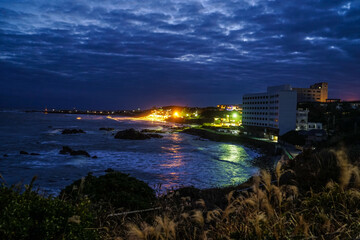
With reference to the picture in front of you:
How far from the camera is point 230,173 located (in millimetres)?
24734

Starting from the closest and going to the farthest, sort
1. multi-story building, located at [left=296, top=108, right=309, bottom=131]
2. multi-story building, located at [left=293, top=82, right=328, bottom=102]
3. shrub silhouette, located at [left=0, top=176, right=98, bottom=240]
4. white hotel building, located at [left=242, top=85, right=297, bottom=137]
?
shrub silhouette, located at [left=0, top=176, right=98, bottom=240] → multi-story building, located at [left=296, top=108, right=309, bottom=131] → white hotel building, located at [left=242, top=85, right=297, bottom=137] → multi-story building, located at [left=293, top=82, right=328, bottom=102]

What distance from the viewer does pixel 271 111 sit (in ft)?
217

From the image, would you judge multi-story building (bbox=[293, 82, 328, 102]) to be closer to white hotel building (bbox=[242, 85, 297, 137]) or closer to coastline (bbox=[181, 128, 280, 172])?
white hotel building (bbox=[242, 85, 297, 137])

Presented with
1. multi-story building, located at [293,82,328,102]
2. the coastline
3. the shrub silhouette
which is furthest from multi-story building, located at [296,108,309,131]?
multi-story building, located at [293,82,328,102]

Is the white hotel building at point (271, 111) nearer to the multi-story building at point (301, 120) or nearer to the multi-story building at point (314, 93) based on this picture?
the multi-story building at point (301, 120)

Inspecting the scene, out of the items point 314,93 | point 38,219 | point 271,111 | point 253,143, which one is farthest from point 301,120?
point 314,93

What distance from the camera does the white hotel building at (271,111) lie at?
200ft

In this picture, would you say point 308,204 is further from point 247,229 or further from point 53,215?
point 53,215

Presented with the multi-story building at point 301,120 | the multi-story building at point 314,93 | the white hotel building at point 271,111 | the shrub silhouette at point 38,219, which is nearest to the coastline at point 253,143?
the white hotel building at point 271,111

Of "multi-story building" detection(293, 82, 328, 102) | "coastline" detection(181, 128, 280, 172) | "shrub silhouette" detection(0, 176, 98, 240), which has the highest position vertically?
"multi-story building" detection(293, 82, 328, 102)

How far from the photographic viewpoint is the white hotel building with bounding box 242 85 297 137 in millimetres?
60875

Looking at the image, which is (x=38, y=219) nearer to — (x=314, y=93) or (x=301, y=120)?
(x=301, y=120)

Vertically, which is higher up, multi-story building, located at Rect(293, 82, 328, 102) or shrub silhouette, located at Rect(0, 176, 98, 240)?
multi-story building, located at Rect(293, 82, 328, 102)

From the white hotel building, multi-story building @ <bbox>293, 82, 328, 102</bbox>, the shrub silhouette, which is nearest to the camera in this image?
the shrub silhouette
